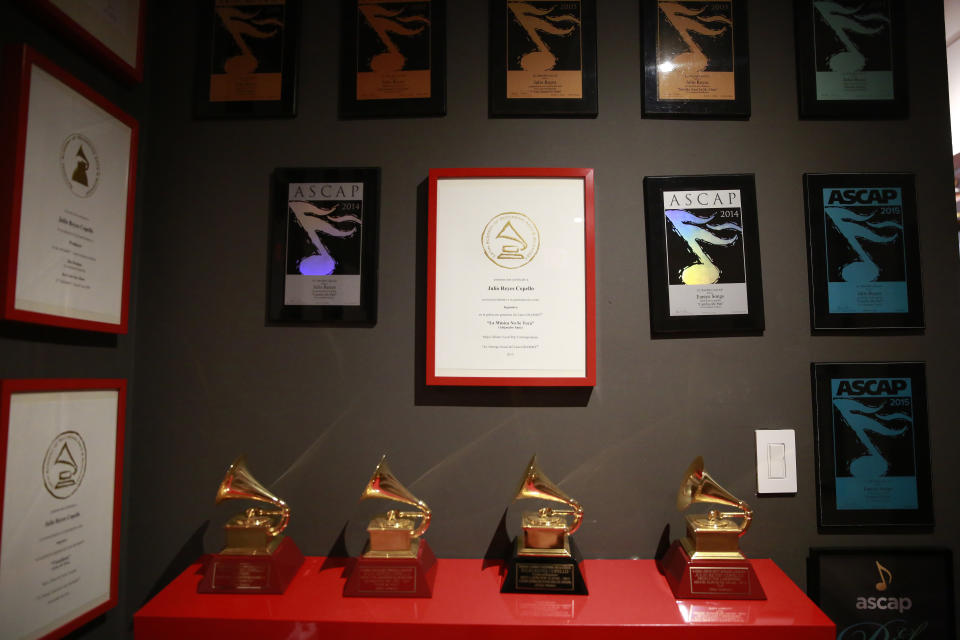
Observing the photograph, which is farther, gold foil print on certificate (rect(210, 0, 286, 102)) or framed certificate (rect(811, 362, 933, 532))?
gold foil print on certificate (rect(210, 0, 286, 102))

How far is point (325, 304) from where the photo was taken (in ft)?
5.21

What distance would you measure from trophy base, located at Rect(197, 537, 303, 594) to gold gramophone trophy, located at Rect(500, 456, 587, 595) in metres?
0.58

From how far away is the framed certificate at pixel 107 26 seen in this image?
50.4 inches

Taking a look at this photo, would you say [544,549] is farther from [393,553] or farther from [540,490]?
[393,553]

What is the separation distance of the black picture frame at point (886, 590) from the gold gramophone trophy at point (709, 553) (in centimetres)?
34

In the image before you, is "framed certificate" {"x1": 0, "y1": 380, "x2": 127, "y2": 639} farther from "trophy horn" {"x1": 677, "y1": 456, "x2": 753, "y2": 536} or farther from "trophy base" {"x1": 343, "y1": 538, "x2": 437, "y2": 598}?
"trophy horn" {"x1": 677, "y1": 456, "x2": 753, "y2": 536}

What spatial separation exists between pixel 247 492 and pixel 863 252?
1.90 metres

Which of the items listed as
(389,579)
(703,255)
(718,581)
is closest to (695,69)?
(703,255)

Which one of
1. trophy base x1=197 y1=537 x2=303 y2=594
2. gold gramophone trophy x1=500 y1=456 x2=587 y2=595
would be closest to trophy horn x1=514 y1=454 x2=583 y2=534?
gold gramophone trophy x1=500 y1=456 x2=587 y2=595

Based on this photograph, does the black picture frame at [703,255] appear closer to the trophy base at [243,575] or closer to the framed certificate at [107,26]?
the trophy base at [243,575]

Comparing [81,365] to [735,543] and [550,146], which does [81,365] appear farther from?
[735,543]

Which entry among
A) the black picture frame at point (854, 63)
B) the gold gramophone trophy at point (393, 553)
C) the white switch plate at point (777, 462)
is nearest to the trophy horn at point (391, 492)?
the gold gramophone trophy at point (393, 553)

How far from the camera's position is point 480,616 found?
123 cm

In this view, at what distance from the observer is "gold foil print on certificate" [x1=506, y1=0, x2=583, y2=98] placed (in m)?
1.62
